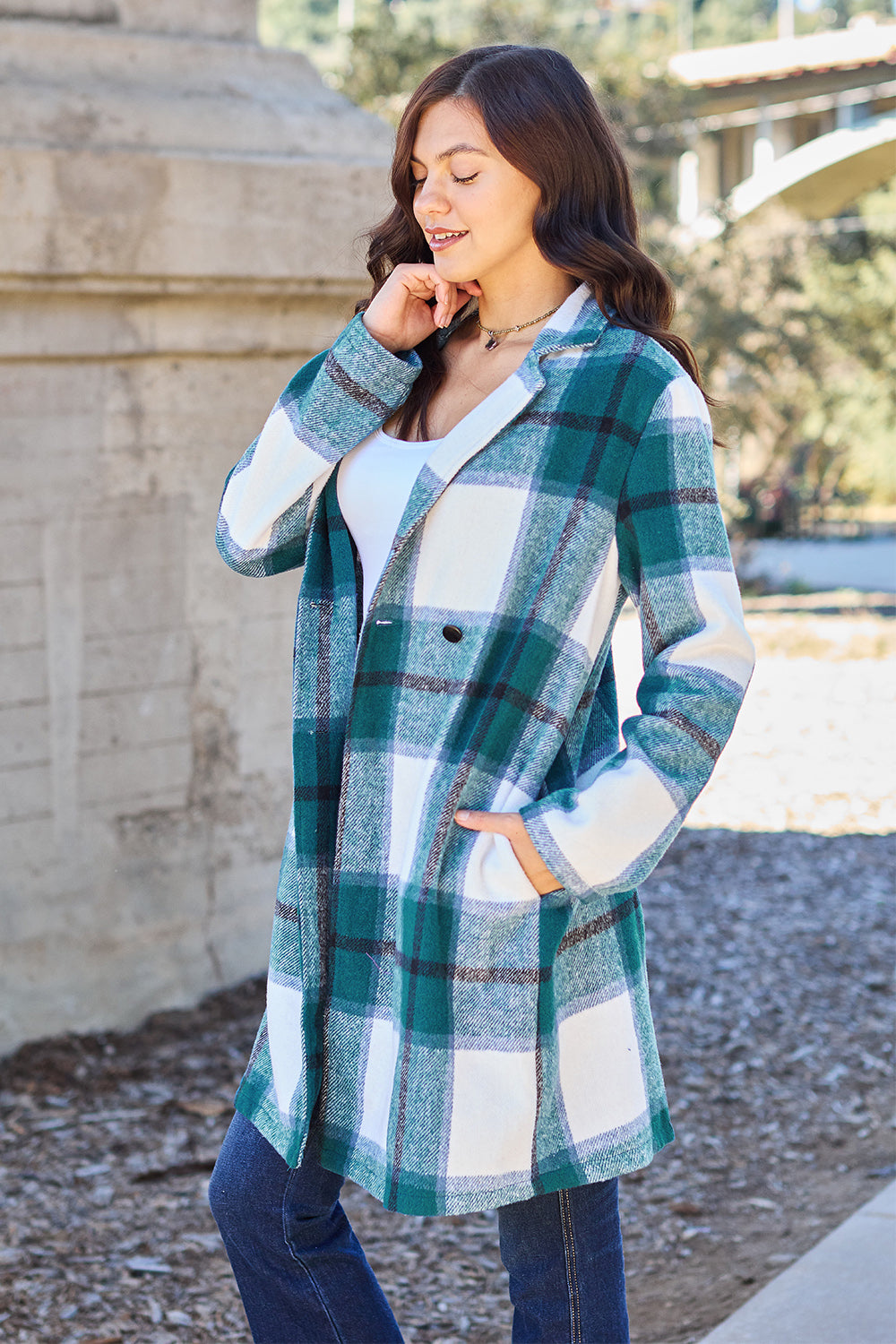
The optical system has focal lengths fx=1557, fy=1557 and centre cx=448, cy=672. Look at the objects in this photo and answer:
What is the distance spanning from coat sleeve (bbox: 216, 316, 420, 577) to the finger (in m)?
0.50

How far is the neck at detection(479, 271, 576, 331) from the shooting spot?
2057mm

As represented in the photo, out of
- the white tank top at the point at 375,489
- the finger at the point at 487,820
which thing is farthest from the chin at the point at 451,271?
the finger at the point at 487,820

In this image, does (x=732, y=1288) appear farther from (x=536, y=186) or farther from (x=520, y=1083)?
(x=536, y=186)

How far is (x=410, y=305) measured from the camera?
2.09m

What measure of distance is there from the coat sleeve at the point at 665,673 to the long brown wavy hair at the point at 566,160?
7.4 inches

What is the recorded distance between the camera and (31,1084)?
13.2 ft

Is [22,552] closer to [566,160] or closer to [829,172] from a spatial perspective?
[566,160]

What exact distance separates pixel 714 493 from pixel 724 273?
16683mm

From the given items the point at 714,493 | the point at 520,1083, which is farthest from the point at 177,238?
the point at 520,1083

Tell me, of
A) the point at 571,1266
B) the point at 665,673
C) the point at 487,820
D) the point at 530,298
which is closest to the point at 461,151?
the point at 530,298

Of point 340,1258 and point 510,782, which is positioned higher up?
point 510,782

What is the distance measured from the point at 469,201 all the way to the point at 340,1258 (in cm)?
137

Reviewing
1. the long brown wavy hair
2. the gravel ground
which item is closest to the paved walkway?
the gravel ground

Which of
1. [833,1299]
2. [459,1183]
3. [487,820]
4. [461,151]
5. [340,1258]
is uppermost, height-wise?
[461,151]
